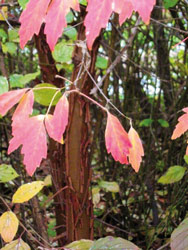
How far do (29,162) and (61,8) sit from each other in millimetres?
313

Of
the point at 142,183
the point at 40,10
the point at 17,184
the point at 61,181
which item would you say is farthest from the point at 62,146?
the point at 40,10

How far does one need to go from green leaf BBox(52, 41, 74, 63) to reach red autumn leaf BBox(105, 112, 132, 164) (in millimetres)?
596

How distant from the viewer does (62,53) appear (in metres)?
1.36

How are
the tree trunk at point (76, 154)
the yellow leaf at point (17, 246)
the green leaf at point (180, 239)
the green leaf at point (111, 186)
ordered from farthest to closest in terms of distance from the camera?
the green leaf at point (111, 186)
the tree trunk at point (76, 154)
the yellow leaf at point (17, 246)
the green leaf at point (180, 239)

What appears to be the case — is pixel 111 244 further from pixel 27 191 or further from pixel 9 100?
pixel 9 100

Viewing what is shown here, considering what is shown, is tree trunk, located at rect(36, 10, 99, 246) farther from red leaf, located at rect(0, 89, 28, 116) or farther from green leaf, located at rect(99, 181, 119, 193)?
red leaf, located at rect(0, 89, 28, 116)

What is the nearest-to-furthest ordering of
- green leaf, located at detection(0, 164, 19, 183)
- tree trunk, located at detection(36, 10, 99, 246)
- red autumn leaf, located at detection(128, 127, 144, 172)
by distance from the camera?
red autumn leaf, located at detection(128, 127, 144, 172) < green leaf, located at detection(0, 164, 19, 183) < tree trunk, located at detection(36, 10, 99, 246)

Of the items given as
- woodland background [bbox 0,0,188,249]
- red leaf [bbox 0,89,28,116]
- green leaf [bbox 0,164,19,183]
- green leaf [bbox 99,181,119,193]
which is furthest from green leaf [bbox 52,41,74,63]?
green leaf [bbox 99,181,119,193]

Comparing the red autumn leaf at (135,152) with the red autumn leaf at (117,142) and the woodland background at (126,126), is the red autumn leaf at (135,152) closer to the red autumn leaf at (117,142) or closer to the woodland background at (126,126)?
the red autumn leaf at (117,142)

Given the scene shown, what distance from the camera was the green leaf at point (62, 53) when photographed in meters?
1.35

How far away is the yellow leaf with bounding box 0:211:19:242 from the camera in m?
1.09

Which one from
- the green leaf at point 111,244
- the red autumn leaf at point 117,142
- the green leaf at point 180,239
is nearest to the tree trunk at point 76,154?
the green leaf at point 111,244

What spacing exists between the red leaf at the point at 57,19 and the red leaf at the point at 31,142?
183mm

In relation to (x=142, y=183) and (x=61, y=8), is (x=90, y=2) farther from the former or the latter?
(x=142, y=183)
